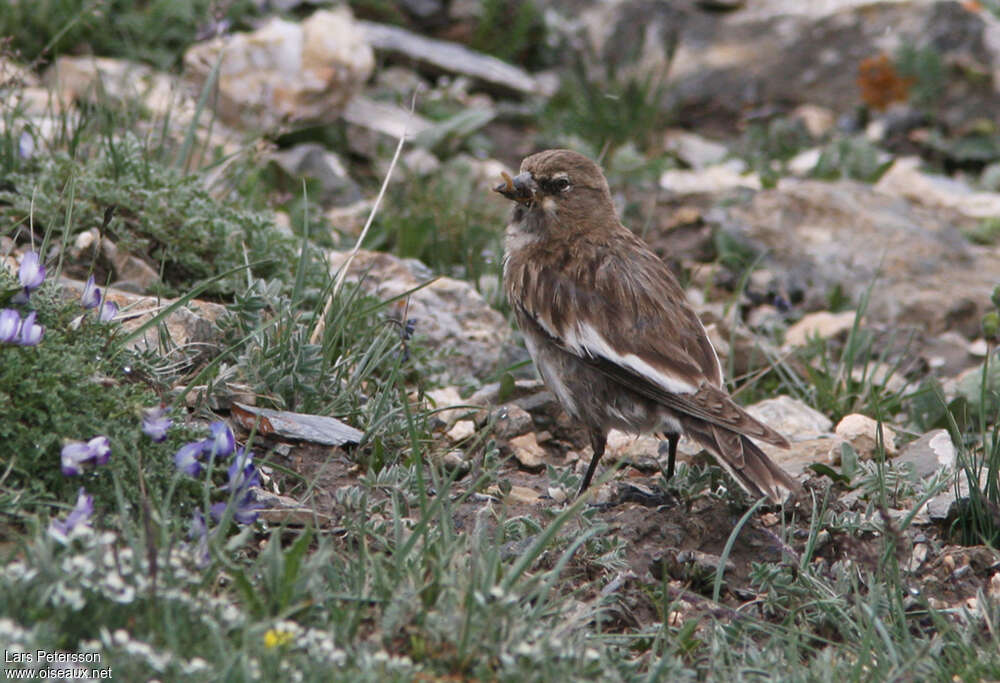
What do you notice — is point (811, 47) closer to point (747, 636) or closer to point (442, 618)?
point (747, 636)

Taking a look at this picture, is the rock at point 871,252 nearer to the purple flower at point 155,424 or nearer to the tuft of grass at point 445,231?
the tuft of grass at point 445,231

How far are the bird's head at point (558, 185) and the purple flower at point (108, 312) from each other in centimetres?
174

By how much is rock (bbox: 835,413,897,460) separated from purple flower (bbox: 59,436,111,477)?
2.87m

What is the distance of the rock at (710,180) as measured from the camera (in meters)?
7.91

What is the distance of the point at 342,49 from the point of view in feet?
24.7

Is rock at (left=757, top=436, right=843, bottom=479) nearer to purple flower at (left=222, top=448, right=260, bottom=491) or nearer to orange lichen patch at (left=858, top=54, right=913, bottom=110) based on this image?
purple flower at (left=222, top=448, right=260, bottom=491)

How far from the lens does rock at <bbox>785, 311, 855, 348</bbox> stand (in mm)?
6387

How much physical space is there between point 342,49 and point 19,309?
4358 mm

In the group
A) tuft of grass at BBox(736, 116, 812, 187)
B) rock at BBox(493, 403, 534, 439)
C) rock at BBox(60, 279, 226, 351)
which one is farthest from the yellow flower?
tuft of grass at BBox(736, 116, 812, 187)

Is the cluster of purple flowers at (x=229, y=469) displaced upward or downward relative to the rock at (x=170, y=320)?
upward

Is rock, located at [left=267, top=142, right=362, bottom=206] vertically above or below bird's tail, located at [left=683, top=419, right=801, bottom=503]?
below

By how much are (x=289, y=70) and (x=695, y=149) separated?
301cm

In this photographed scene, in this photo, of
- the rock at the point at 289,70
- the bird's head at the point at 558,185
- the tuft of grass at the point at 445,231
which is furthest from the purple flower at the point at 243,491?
the rock at the point at 289,70

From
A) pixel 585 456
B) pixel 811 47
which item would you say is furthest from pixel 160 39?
pixel 811 47
